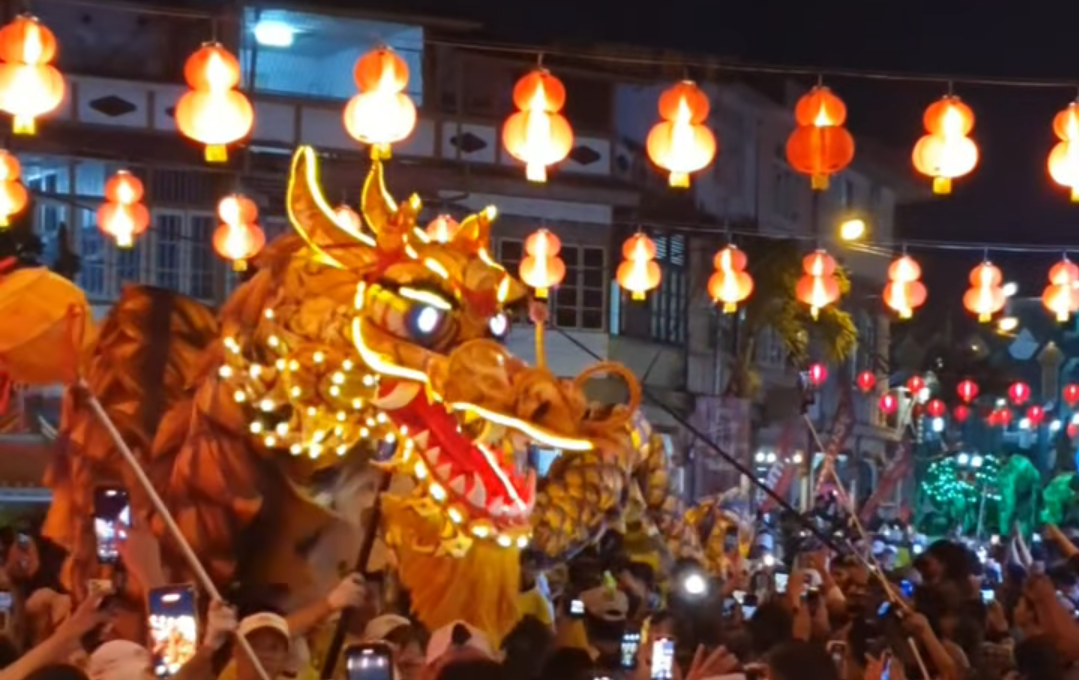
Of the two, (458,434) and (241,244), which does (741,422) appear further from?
(458,434)

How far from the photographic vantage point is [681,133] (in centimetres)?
1421

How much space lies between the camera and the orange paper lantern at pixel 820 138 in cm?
1388

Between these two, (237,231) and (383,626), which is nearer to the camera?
(383,626)

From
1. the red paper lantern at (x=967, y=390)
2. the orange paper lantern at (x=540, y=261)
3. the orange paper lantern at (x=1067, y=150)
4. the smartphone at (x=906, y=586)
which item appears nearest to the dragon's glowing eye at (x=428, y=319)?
the smartphone at (x=906, y=586)

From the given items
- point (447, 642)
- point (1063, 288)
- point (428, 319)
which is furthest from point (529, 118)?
point (1063, 288)

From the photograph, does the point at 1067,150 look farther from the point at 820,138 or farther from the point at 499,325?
the point at 499,325

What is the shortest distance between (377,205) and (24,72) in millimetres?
4016

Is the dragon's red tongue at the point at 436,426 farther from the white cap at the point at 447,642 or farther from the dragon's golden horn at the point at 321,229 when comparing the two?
the white cap at the point at 447,642

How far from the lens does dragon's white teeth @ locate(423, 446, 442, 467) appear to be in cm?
956

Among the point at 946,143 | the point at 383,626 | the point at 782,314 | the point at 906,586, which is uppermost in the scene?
the point at 782,314

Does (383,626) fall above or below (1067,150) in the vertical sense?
below

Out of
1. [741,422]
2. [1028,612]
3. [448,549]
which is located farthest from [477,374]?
[741,422]

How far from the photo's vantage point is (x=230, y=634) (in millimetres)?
6109

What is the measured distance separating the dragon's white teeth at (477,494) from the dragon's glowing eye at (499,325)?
805 mm
